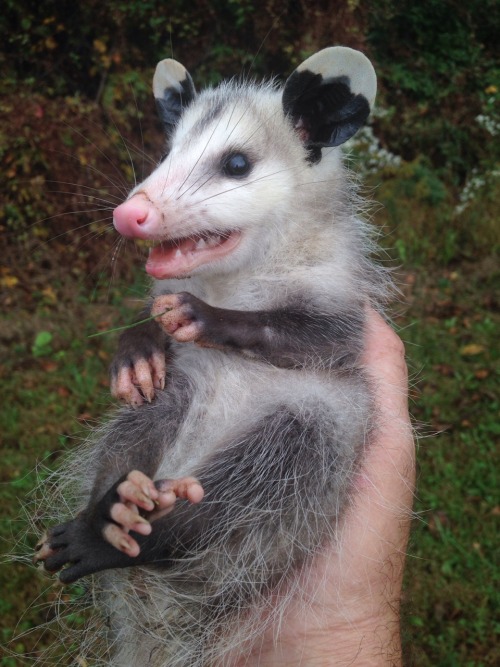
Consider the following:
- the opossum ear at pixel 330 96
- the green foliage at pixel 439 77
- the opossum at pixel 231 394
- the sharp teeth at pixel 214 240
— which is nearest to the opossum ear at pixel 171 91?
the opossum at pixel 231 394

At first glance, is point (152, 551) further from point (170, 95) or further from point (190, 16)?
point (190, 16)

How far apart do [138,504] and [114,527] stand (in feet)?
0.26

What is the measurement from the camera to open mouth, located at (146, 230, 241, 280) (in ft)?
5.19

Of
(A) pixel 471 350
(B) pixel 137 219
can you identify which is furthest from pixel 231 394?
(A) pixel 471 350

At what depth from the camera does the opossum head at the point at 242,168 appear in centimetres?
156

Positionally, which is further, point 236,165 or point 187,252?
point 236,165

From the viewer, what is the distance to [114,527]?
4.48 ft

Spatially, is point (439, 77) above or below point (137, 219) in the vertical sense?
below

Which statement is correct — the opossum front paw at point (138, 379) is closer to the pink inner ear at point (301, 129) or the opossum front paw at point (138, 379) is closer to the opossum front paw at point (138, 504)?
the opossum front paw at point (138, 504)

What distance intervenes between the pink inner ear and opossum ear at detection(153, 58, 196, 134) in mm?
426

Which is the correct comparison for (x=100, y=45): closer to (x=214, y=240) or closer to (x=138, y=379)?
(x=214, y=240)

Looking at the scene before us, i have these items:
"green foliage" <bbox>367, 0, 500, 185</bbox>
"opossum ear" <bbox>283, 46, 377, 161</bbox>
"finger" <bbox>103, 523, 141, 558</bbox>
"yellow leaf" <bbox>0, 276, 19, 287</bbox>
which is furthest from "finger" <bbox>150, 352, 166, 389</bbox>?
"green foliage" <bbox>367, 0, 500, 185</bbox>

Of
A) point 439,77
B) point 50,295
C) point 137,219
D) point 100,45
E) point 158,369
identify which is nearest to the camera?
point 137,219

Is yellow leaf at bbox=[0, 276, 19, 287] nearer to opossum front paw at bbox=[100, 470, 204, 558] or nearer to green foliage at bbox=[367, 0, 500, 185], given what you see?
green foliage at bbox=[367, 0, 500, 185]
